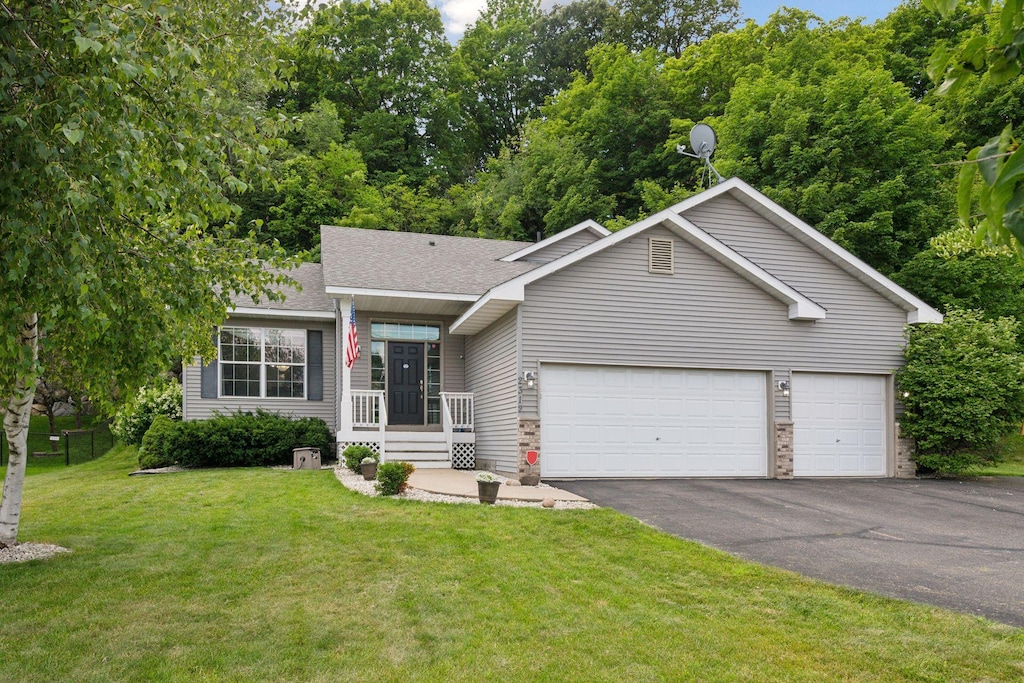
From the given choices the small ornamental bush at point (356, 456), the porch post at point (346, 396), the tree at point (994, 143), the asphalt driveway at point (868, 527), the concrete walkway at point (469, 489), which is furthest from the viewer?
the porch post at point (346, 396)

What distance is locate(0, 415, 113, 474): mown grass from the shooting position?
20.1m

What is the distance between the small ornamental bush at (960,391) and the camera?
507 inches

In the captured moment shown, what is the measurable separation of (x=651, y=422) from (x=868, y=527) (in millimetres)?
4762

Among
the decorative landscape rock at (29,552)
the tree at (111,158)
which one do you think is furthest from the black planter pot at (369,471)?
the tree at (111,158)

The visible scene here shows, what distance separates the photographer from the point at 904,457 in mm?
13781

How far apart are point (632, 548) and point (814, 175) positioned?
62.0 ft

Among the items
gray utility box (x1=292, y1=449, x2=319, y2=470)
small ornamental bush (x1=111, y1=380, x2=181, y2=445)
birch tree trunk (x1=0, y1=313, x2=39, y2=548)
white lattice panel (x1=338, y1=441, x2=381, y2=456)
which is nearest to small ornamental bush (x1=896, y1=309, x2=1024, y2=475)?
white lattice panel (x1=338, y1=441, x2=381, y2=456)

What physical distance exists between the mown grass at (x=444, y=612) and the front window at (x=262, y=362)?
755 cm

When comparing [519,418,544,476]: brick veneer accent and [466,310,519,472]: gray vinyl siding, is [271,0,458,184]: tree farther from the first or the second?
[519,418,544,476]: brick veneer accent

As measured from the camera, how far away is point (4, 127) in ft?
14.1

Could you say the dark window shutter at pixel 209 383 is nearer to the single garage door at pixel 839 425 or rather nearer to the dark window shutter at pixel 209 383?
the dark window shutter at pixel 209 383

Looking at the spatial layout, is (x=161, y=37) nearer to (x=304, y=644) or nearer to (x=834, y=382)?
(x=304, y=644)

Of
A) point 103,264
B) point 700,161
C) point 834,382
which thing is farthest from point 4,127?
point 700,161

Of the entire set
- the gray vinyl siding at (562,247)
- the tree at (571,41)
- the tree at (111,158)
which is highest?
the tree at (571,41)
